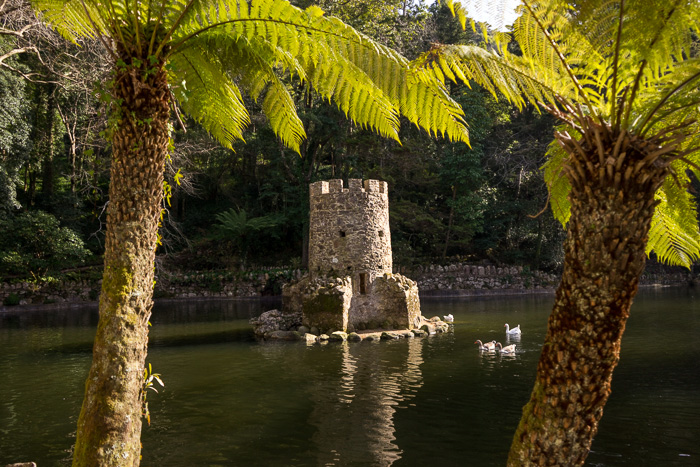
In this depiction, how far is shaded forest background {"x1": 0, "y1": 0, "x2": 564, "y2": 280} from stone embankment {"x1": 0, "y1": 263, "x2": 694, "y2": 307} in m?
0.76

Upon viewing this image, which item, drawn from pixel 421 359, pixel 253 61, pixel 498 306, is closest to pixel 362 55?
pixel 253 61

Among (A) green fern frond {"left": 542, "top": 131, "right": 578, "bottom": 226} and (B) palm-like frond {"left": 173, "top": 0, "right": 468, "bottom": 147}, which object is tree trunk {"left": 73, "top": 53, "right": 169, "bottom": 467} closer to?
(B) palm-like frond {"left": 173, "top": 0, "right": 468, "bottom": 147}

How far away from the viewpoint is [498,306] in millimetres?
22016

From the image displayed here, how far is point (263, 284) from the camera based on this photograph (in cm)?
2698

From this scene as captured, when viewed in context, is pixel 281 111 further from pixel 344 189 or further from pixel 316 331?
pixel 344 189

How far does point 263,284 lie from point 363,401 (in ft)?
60.8

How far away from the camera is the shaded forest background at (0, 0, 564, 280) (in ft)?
82.6

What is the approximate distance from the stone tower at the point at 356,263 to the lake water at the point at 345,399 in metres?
1.41

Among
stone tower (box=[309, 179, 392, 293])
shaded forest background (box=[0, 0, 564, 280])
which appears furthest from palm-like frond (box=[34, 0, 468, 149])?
shaded forest background (box=[0, 0, 564, 280])

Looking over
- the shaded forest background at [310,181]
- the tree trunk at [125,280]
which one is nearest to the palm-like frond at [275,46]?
the tree trunk at [125,280]

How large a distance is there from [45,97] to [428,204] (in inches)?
746

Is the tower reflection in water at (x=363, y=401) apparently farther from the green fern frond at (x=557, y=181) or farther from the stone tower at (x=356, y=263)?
the green fern frond at (x=557, y=181)

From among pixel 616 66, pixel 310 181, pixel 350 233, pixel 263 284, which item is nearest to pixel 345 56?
pixel 616 66

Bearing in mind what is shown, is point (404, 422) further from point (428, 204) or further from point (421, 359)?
point (428, 204)
